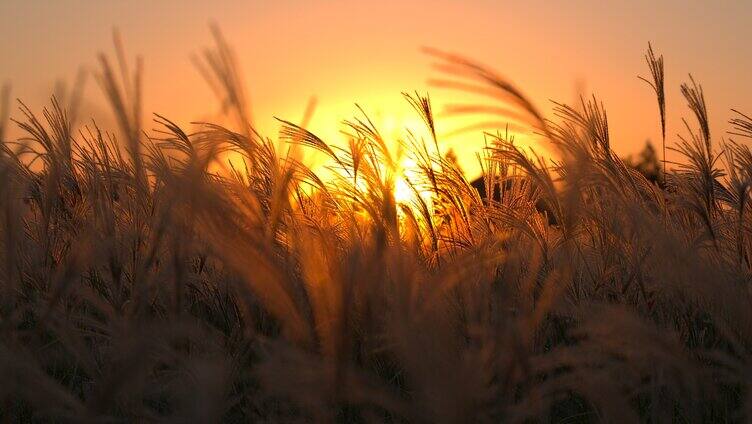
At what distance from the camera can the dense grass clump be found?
51.4 inches

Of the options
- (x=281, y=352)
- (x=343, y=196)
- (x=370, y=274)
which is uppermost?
(x=343, y=196)

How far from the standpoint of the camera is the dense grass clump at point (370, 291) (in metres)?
A: 1.31

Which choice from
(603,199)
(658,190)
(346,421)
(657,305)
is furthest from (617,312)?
(658,190)

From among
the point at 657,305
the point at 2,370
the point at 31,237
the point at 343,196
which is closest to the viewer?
the point at 2,370

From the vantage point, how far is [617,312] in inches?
52.2

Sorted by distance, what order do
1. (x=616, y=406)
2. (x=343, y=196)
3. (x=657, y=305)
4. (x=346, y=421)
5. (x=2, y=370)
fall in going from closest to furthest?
(x=616, y=406) < (x=2, y=370) < (x=346, y=421) < (x=657, y=305) < (x=343, y=196)

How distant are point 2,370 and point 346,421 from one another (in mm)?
592

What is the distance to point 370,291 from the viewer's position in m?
1.42

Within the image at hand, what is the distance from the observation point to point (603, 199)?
7.77 ft

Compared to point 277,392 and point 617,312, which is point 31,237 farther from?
point 617,312

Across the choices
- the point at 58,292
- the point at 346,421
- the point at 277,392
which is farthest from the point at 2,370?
the point at 346,421

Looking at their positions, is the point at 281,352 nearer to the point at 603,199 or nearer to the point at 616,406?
the point at 616,406

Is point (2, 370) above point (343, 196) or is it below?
below

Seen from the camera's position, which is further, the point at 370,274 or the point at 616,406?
the point at 370,274
